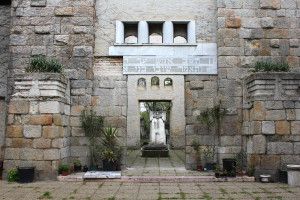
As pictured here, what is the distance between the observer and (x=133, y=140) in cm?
1934

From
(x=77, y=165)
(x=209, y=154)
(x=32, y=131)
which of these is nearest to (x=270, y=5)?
(x=209, y=154)

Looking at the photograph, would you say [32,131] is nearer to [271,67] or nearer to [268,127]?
[268,127]

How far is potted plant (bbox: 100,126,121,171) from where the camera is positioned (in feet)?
30.4

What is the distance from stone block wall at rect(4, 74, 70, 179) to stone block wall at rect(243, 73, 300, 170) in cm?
476

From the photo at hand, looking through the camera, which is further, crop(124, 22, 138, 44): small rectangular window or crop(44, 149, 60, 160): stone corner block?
crop(124, 22, 138, 44): small rectangular window

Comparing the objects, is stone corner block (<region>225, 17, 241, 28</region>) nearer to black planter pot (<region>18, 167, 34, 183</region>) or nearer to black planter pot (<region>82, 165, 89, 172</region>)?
black planter pot (<region>82, 165, 89, 172</region>)

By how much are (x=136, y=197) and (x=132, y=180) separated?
1688 mm

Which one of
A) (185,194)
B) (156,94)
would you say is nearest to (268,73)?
(185,194)

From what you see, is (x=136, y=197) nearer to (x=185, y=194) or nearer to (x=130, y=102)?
(x=185, y=194)

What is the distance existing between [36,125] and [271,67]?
600cm

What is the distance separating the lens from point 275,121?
28.3ft

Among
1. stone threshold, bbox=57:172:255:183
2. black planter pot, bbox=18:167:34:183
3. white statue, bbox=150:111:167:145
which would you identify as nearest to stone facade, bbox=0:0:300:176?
stone threshold, bbox=57:172:255:183

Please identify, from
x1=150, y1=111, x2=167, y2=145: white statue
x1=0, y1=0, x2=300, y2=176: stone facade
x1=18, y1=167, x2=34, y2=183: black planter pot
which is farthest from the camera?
x1=150, y1=111, x2=167, y2=145: white statue

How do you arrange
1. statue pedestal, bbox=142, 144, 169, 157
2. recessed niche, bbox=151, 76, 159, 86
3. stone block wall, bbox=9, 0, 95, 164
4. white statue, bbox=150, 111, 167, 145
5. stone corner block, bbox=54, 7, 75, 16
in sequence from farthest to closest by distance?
recessed niche, bbox=151, 76, 159, 86, white statue, bbox=150, 111, 167, 145, statue pedestal, bbox=142, 144, 169, 157, stone corner block, bbox=54, 7, 75, 16, stone block wall, bbox=9, 0, 95, 164
